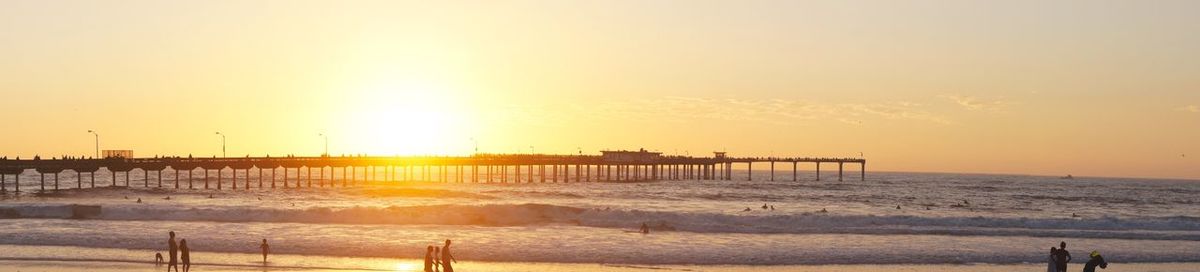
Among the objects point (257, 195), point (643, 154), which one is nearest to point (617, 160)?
point (643, 154)

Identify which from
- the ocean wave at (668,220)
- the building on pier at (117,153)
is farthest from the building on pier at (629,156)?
the ocean wave at (668,220)

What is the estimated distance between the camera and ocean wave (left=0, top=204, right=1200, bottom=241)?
46.1 m

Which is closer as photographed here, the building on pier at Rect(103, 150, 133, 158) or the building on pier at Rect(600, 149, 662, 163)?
the building on pier at Rect(103, 150, 133, 158)

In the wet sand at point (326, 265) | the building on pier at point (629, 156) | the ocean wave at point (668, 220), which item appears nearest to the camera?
the wet sand at point (326, 265)

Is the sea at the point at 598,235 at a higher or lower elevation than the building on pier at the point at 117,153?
lower

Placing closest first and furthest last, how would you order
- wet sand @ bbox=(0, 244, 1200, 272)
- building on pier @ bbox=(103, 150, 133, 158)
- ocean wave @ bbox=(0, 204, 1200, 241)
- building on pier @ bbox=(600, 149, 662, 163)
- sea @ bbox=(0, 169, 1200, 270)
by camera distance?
1. wet sand @ bbox=(0, 244, 1200, 272)
2. sea @ bbox=(0, 169, 1200, 270)
3. ocean wave @ bbox=(0, 204, 1200, 241)
4. building on pier @ bbox=(103, 150, 133, 158)
5. building on pier @ bbox=(600, 149, 662, 163)

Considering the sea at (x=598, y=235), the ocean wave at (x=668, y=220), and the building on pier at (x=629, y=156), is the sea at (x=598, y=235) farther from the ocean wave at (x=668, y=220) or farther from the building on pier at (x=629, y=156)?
the building on pier at (x=629, y=156)

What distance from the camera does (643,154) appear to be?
13225 centimetres

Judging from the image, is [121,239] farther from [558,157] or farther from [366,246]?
[558,157]

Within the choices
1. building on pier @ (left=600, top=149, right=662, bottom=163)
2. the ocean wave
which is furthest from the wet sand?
building on pier @ (left=600, top=149, right=662, bottom=163)

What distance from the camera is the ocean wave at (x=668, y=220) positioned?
46.1m

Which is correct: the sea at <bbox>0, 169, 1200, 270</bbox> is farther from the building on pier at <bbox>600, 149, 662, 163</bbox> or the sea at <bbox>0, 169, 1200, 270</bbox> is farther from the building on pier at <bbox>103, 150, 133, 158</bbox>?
the building on pier at <bbox>600, 149, 662, 163</bbox>

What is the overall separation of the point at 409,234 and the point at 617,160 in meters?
86.3

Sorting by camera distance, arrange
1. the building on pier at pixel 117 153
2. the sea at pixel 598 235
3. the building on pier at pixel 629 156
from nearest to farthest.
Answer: the sea at pixel 598 235 → the building on pier at pixel 117 153 → the building on pier at pixel 629 156
